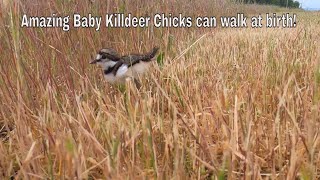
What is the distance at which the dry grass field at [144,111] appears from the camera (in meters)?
1.38

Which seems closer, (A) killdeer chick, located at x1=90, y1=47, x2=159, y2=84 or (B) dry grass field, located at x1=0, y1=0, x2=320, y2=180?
(B) dry grass field, located at x1=0, y1=0, x2=320, y2=180

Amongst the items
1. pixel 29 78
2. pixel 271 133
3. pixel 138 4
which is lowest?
pixel 271 133

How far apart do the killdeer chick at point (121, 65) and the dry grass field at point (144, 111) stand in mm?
97

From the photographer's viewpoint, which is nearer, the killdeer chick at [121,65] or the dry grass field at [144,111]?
the dry grass field at [144,111]

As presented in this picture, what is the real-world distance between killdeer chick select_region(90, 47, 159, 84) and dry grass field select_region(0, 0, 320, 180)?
0.32 feet

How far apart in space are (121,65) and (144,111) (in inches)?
38.1

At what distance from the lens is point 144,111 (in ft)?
5.43

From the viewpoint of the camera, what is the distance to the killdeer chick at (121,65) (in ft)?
8.30

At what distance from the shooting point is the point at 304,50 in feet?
11.5

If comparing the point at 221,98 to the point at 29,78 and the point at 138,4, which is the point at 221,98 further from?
the point at 138,4

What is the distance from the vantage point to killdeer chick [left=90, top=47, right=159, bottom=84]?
→ 253 centimetres

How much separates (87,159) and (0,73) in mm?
921

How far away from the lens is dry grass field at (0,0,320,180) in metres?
1.38

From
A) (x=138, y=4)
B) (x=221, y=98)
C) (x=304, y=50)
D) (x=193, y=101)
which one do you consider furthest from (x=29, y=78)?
(x=304, y=50)
